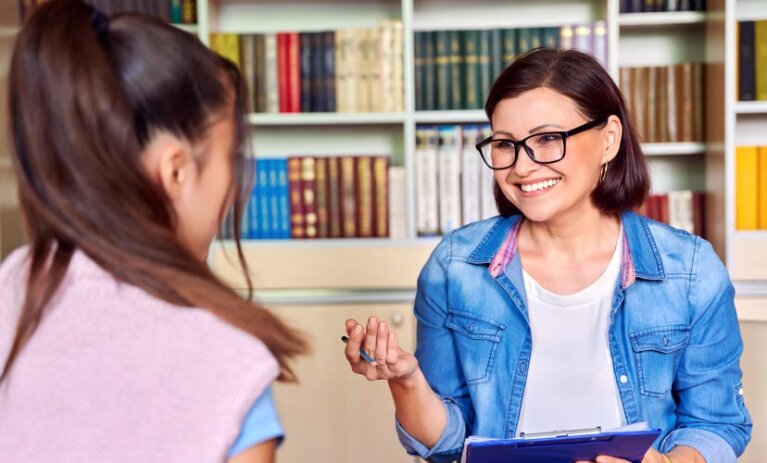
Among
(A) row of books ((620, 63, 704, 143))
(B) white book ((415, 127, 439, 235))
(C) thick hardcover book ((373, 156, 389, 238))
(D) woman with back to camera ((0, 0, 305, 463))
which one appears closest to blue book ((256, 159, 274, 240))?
(C) thick hardcover book ((373, 156, 389, 238))

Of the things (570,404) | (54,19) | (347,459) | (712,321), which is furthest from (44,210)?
(347,459)

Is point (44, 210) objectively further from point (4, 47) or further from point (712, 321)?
point (4, 47)

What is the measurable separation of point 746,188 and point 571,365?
154cm

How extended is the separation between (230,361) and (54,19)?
332 mm

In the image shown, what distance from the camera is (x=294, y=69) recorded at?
2857 mm

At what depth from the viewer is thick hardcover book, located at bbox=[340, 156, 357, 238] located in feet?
9.43

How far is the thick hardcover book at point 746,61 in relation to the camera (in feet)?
8.99

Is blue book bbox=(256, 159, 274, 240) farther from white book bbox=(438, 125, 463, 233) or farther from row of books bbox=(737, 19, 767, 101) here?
row of books bbox=(737, 19, 767, 101)

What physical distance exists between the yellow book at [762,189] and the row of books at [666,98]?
0.21m

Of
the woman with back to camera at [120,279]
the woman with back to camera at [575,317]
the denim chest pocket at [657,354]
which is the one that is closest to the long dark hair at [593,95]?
the woman with back to camera at [575,317]

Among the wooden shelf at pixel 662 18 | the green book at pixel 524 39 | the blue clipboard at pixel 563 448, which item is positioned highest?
the wooden shelf at pixel 662 18

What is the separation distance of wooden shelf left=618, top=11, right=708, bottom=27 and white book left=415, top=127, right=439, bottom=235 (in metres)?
0.68

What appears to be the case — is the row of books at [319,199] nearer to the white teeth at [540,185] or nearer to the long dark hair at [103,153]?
the white teeth at [540,185]

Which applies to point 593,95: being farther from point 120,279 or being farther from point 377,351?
point 120,279
